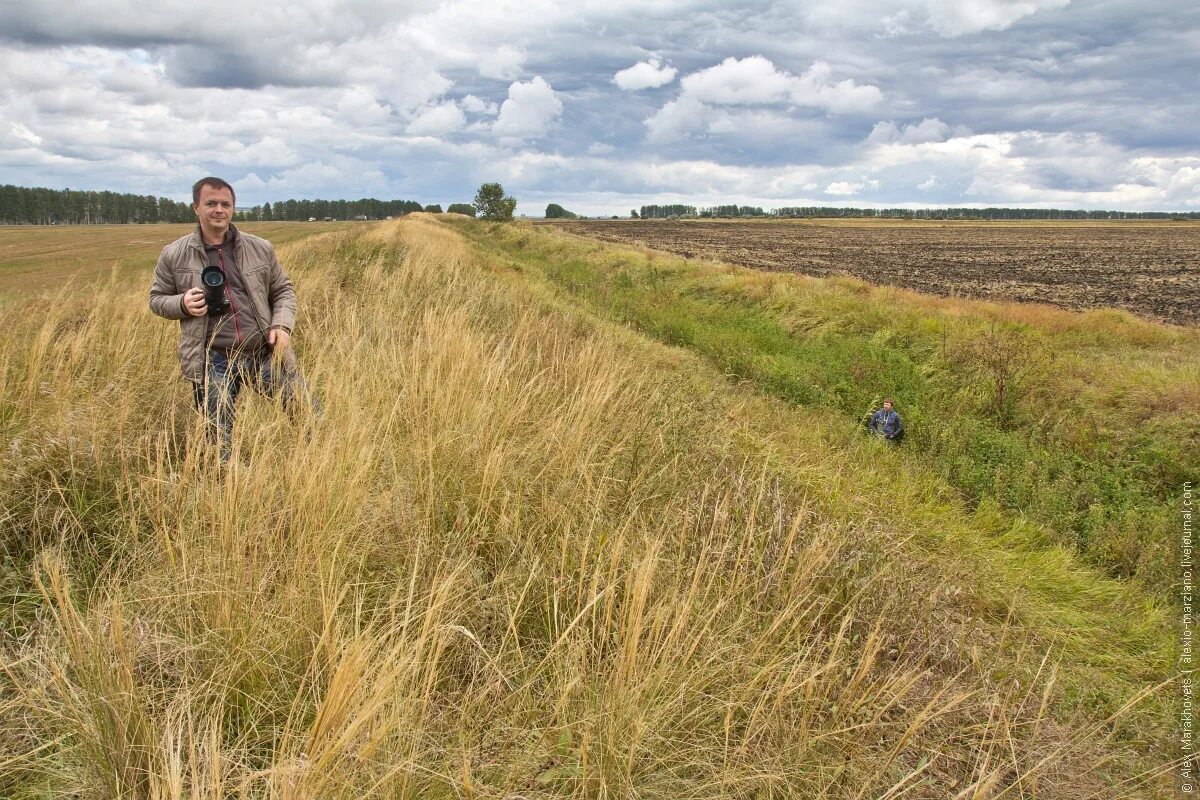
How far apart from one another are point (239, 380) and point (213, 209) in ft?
3.33

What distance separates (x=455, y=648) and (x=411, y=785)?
545 millimetres

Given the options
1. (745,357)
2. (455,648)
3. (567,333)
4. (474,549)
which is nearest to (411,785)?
(455,648)

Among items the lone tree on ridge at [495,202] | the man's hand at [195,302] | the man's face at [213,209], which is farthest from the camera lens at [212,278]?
the lone tree on ridge at [495,202]

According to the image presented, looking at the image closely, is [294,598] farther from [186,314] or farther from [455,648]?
[186,314]

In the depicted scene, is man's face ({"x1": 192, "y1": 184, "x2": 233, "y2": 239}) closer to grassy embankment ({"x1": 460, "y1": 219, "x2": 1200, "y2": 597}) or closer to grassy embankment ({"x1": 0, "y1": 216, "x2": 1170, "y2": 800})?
grassy embankment ({"x1": 0, "y1": 216, "x2": 1170, "y2": 800})

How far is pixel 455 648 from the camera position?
1.94 meters

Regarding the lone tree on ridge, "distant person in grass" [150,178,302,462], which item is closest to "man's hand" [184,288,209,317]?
"distant person in grass" [150,178,302,462]

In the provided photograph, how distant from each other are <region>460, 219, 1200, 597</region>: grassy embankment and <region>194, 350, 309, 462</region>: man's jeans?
5.96 m

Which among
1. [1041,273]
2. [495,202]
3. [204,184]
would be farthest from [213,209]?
[495,202]

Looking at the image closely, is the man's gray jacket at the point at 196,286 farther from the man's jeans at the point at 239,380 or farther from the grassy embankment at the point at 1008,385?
the grassy embankment at the point at 1008,385

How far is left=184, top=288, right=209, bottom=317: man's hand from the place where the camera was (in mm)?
3385

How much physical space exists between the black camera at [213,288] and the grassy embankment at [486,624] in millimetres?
671

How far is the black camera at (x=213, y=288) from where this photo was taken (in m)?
3.55

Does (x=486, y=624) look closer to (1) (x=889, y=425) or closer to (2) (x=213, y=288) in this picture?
(2) (x=213, y=288)
